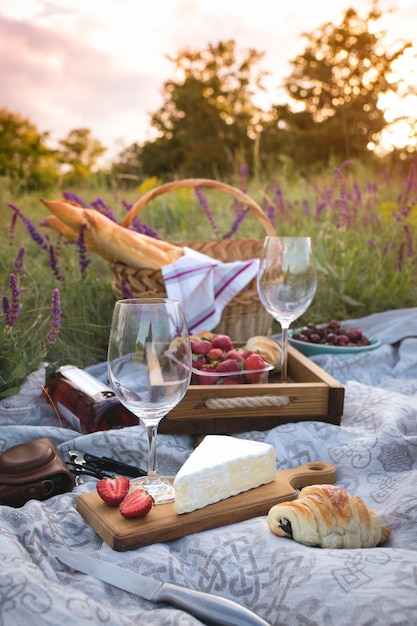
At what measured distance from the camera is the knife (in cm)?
102

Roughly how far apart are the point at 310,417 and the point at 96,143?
88.7 feet

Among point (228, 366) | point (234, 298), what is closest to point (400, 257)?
point (234, 298)

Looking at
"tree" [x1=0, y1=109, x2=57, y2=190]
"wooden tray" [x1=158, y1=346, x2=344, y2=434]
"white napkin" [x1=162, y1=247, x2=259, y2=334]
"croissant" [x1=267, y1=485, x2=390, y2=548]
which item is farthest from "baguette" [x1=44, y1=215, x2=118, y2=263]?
"tree" [x1=0, y1=109, x2=57, y2=190]

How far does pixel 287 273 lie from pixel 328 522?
1.02m

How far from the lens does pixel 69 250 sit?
4.01 m

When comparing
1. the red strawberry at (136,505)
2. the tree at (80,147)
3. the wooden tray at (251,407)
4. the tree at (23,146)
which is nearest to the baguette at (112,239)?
the wooden tray at (251,407)

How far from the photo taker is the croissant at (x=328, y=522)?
127cm

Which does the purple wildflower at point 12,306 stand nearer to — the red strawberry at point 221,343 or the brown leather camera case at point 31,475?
the brown leather camera case at point 31,475

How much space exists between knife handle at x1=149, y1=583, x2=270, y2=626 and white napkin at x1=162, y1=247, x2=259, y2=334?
1.80 m

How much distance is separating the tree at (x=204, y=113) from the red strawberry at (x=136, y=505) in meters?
20.0

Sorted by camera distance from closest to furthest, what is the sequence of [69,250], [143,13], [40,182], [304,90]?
[69,250] < [143,13] < [40,182] < [304,90]

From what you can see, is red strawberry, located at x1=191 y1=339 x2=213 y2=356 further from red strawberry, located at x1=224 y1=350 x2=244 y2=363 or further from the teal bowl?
the teal bowl

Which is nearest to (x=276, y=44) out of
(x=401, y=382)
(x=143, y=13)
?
(x=143, y=13)

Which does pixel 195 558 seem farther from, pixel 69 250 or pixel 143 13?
pixel 143 13
